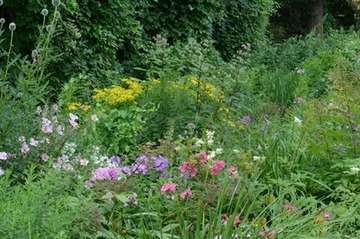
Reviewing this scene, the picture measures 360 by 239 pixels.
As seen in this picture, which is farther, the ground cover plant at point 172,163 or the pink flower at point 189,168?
the pink flower at point 189,168

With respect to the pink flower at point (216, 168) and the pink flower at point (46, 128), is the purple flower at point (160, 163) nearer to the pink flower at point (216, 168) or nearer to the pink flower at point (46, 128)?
the pink flower at point (216, 168)

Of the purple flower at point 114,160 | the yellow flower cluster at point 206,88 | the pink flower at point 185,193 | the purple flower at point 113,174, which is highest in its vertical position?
the pink flower at point 185,193

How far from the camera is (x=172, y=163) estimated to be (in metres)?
4.08

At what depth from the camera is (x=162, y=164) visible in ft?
13.2

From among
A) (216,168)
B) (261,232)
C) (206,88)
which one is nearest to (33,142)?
(216,168)

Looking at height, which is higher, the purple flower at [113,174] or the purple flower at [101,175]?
the purple flower at [101,175]

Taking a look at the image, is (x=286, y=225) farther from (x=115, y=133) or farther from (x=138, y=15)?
(x=138, y=15)

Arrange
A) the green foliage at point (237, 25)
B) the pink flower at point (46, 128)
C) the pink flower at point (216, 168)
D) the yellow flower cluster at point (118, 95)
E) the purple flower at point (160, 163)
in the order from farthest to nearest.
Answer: the green foliage at point (237, 25), the yellow flower cluster at point (118, 95), the purple flower at point (160, 163), the pink flower at point (46, 128), the pink flower at point (216, 168)

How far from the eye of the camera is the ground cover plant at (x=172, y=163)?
10.1 feet

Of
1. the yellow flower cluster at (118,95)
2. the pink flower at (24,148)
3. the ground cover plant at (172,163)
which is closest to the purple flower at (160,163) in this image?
the ground cover plant at (172,163)

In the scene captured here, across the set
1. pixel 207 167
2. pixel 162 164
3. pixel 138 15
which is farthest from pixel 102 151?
pixel 138 15

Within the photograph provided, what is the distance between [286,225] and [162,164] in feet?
3.68

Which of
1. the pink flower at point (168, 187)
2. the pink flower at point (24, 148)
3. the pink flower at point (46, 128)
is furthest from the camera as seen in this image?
the pink flower at point (46, 128)

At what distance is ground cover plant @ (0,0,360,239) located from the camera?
10.1 feet
